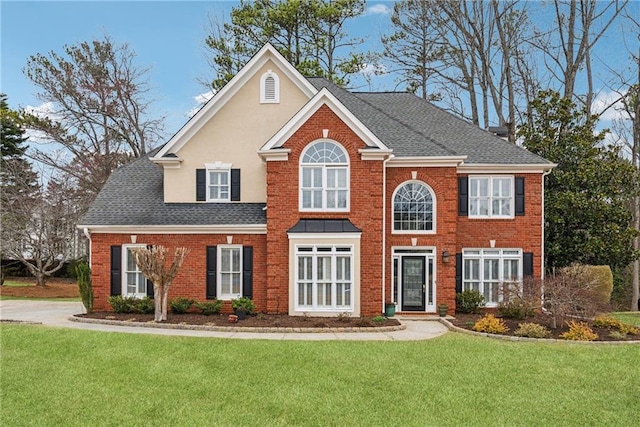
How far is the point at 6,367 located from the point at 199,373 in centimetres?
425

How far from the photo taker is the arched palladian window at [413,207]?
1742 cm

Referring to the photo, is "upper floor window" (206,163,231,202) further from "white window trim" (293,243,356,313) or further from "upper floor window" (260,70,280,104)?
"white window trim" (293,243,356,313)

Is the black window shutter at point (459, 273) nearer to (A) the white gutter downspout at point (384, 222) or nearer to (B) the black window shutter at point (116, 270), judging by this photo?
(A) the white gutter downspout at point (384, 222)

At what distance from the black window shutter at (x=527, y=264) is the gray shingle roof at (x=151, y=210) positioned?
378 inches

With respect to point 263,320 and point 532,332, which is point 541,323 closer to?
point 532,332

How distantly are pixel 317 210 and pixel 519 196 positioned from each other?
7515 mm

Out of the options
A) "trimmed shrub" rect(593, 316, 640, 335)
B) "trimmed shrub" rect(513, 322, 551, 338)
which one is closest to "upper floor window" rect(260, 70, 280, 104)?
"trimmed shrub" rect(513, 322, 551, 338)

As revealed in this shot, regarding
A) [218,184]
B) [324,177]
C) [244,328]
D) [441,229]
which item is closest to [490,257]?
[441,229]

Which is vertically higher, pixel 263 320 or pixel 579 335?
pixel 579 335

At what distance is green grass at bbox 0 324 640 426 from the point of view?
7855mm

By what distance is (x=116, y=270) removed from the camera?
17594 millimetres

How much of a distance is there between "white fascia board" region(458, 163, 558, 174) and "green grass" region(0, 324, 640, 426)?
23.9ft

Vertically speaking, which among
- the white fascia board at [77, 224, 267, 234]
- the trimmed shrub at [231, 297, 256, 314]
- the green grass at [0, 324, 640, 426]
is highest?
the white fascia board at [77, 224, 267, 234]

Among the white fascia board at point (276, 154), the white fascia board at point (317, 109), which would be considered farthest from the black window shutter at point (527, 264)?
the white fascia board at point (276, 154)
